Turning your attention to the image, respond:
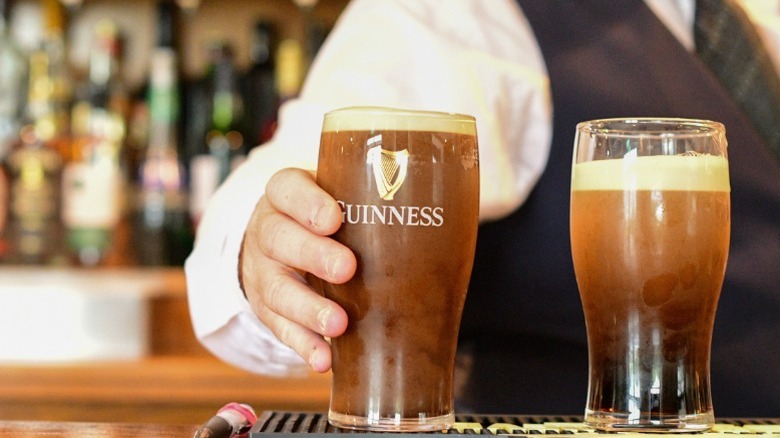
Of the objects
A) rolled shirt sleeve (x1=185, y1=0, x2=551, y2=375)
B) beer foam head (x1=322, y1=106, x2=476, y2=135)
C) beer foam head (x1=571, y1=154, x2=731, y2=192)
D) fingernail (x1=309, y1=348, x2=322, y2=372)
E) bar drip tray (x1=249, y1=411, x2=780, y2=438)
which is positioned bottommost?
bar drip tray (x1=249, y1=411, x2=780, y2=438)

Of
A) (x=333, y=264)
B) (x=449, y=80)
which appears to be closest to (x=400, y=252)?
(x=333, y=264)

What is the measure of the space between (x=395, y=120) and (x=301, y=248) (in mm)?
116

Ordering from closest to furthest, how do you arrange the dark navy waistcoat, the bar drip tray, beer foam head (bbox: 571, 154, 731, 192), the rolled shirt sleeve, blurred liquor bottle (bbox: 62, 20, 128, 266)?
1. the bar drip tray
2. beer foam head (bbox: 571, 154, 731, 192)
3. the rolled shirt sleeve
4. the dark navy waistcoat
5. blurred liquor bottle (bbox: 62, 20, 128, 266)

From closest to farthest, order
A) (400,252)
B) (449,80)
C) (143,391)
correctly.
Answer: (400,252) → (449,80) → (143,391)

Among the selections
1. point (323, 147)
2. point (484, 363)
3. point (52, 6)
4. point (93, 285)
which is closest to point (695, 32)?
point (484, 363)

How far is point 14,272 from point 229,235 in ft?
4.46

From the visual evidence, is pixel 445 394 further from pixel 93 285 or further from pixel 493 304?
pixel 93 285

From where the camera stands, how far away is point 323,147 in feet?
2.61

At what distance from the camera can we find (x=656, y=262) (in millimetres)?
814

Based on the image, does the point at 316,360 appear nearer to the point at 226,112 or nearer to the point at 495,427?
the point at 495,427

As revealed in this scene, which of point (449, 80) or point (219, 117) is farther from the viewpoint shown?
point (219, 117)

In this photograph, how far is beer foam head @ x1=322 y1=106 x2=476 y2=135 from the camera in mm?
763

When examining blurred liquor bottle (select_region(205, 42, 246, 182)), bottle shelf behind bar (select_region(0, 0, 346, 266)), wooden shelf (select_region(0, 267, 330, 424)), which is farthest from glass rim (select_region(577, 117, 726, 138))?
blurred liquor bottle (select_region(205, 42, 246, 182))

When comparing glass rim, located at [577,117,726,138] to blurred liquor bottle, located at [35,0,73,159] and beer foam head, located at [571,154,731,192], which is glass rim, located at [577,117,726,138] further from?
blurred liquor bottle, located at [35,0,73,159]
